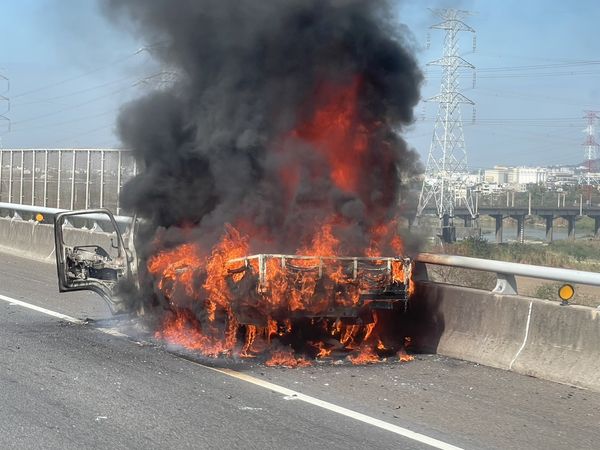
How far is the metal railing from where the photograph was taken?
2114 centimetres

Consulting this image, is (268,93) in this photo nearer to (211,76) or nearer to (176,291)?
(211,76)

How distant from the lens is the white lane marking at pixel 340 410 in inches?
227

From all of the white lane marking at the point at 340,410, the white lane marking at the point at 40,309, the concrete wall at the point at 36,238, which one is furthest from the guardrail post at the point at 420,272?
the concrete wall at the point at 36,238

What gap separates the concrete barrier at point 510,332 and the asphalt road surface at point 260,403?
0.57 ft

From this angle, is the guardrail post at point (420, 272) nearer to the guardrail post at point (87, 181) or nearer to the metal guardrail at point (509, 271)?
the metal guardrail at point (509, 271)

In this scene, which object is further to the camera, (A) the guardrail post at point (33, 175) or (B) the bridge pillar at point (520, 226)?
(B) the bridge pillar at point (520, 226)

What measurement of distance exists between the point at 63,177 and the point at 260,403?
1839 cm

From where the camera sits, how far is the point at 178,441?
18.4 feet

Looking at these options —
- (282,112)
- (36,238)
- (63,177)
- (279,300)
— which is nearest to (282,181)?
(282,112)

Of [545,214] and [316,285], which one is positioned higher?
[545,214]

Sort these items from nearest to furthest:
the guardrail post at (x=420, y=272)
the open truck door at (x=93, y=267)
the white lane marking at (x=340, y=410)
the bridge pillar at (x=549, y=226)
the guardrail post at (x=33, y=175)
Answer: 1. the white lane marking at (x=340, y=410)
2. the guardrail post at (x=420, y=272)
3. the open truck door at (x=93, y=267)
4. the guardrail post at (x=33, y=175)
5. the bridge pillar at (x=549, y=226)

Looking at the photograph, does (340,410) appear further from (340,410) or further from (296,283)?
(296,283)

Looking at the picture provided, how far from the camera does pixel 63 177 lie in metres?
23.7

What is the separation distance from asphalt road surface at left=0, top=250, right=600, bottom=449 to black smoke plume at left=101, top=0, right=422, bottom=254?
1.42 metres
